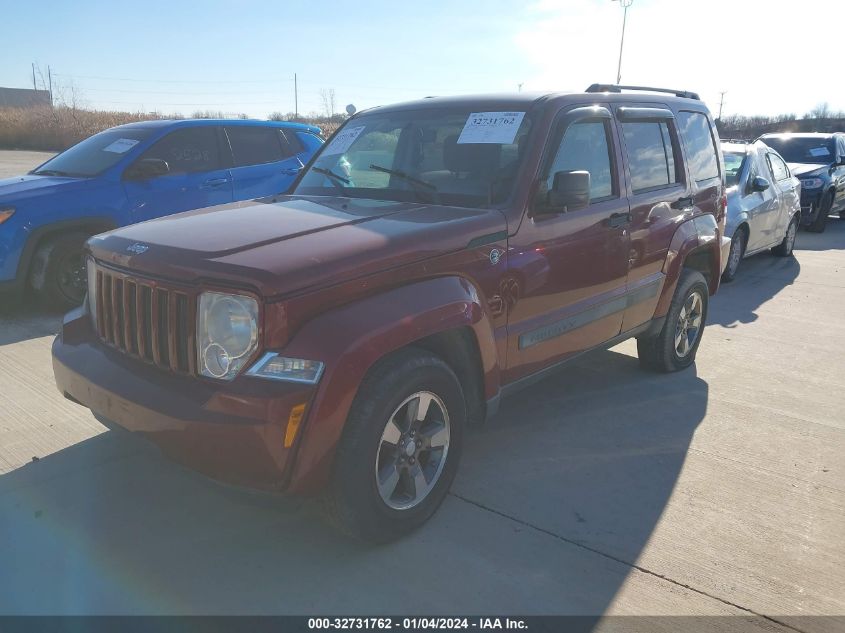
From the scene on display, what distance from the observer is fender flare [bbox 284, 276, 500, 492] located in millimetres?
2445

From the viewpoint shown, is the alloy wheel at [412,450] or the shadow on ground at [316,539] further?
the alloy wheel at [412,450]

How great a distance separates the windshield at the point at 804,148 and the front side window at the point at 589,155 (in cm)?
1183

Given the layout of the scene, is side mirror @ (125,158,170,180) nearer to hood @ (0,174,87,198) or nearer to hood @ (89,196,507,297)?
hood @ (0,174,87,198)

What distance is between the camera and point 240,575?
8.96 ft

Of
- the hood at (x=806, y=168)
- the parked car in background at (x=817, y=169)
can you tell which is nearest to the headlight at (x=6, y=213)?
the hood at (x=806, y=168)

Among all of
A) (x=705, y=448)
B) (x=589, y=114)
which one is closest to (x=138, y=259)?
(x=589, y=114)

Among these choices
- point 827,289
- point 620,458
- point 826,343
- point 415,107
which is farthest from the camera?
point 827,289

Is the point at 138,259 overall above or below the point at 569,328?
above

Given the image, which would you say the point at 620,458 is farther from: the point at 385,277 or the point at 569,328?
the point at 385,277

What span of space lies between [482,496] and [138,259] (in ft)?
6.52

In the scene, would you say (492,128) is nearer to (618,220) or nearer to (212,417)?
(618,220)

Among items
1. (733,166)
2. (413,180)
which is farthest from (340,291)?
(733,166)

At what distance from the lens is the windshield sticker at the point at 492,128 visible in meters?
3.59

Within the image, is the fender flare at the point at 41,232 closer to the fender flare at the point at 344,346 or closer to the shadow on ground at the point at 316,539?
the shadow on ground at the point at 316,539
